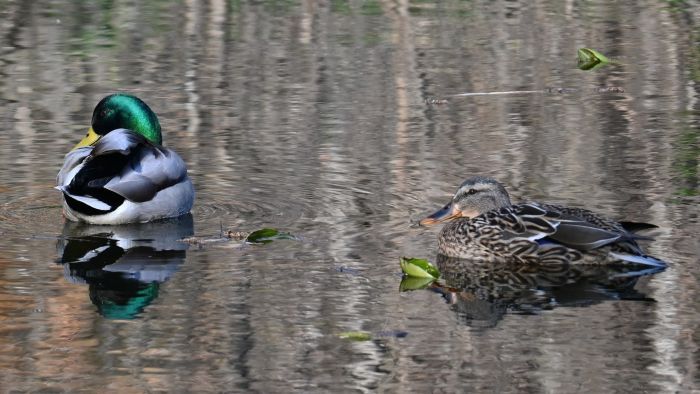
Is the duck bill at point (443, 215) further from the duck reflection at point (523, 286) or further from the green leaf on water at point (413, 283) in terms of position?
the green leaf on water at point (413, 283)

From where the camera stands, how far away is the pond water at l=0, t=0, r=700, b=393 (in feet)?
22.2

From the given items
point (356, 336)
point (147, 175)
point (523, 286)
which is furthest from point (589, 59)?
point (356, 336)

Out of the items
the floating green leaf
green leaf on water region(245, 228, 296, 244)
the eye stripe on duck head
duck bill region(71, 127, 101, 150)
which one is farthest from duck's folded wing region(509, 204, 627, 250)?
duck bill region(71, 127, 101, 150)

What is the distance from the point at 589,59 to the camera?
616 inches

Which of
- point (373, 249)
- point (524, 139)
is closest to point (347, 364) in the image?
point (373, 249)

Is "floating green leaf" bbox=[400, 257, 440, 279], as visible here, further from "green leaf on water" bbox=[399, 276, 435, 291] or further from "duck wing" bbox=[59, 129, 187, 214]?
"duck wing" bbox=[59, 129, 187, 214]

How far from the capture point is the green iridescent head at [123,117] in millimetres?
11016

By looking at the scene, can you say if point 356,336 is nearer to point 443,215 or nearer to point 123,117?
point 443,215

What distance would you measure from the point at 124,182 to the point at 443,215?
207 cm

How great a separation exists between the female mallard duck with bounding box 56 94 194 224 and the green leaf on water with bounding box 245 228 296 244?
1004mm

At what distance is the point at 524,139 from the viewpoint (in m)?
12.0

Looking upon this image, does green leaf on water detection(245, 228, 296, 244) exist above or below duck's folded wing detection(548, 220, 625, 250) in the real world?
below

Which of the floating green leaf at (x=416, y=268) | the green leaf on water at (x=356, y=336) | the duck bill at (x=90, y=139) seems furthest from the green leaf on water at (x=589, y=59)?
the green leaf on water at (x=356, y=336)

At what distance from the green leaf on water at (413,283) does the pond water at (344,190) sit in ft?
0.29
